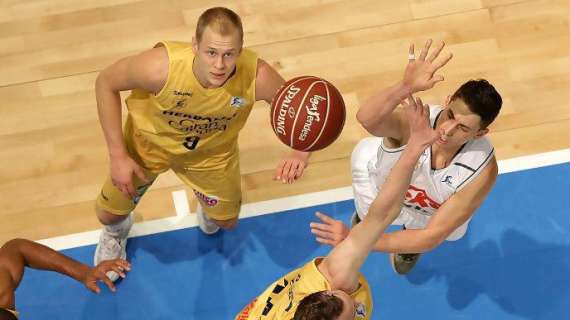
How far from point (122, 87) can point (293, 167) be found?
1030 mm

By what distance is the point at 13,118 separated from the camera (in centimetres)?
516

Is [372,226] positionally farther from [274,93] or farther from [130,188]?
[130,188]

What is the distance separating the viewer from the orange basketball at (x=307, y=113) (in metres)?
3.45

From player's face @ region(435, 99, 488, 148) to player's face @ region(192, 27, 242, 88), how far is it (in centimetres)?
107

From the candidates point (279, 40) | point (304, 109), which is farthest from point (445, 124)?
point (279, 40)

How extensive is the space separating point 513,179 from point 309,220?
1.50 metres

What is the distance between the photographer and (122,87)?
146 inches

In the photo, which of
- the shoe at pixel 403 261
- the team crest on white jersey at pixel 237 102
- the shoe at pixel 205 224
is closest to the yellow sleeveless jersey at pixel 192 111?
the team crest on white jersey at pixel 237 102

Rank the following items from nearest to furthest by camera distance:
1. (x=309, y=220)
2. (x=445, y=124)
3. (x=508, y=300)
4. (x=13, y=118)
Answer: (x=445, y=124) → (x=508, y=300) → (x=309, y=220) → (x=13, y=118)

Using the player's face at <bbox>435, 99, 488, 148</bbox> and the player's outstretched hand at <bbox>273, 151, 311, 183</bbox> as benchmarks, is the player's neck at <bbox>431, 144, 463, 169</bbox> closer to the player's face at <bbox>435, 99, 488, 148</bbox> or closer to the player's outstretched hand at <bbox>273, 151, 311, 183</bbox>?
the player's face at <bbox>435, 99, 488, 148</bbox>

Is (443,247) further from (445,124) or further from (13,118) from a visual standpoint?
(13,118)

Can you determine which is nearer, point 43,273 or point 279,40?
point 43,273

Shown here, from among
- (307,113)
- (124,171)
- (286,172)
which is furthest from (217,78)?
(124,171)

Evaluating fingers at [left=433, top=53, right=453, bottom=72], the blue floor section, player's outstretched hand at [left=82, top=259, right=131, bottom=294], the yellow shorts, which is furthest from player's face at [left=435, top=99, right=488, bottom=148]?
player's outstretched hand at [left=82, top=259, right=131, bottom=294]
